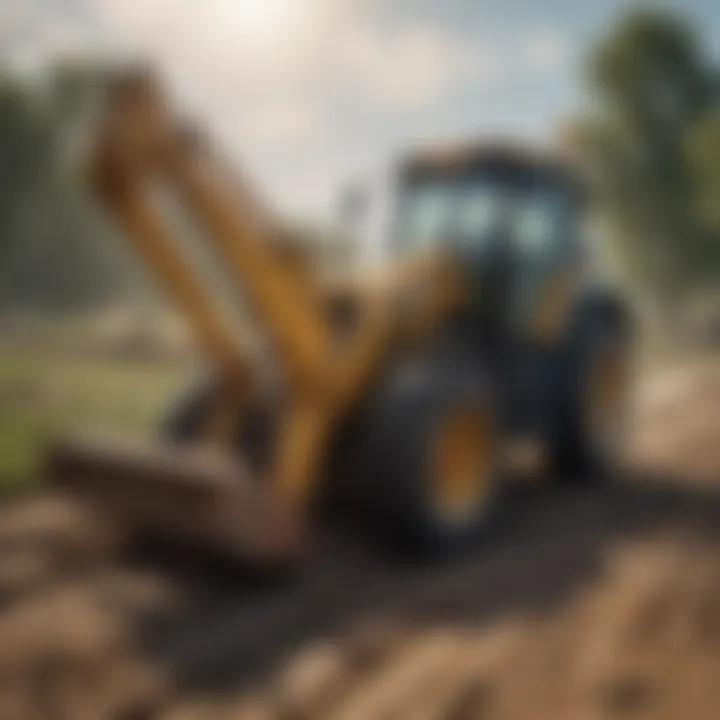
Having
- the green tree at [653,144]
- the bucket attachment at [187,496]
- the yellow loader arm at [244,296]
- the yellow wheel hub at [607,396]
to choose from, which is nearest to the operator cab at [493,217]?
the yellow loader arm at [244,296]

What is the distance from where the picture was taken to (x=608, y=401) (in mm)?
5453

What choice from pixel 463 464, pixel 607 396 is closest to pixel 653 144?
pixel 607 396

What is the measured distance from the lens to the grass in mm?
5055

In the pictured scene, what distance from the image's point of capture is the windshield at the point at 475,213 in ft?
14.6

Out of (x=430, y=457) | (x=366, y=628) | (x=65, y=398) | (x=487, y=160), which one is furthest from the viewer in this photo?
(x=65, y=398)

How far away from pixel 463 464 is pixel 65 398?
9.89ft

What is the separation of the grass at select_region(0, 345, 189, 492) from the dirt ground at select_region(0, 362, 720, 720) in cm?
91

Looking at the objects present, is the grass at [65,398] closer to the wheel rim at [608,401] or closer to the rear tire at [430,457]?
the rear tire at [430,457]

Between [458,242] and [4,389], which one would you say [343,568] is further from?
[4,389]

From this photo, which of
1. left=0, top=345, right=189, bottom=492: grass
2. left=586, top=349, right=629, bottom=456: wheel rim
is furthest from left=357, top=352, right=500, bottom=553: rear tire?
left=0, top=345, right=189, bottom=492: grass

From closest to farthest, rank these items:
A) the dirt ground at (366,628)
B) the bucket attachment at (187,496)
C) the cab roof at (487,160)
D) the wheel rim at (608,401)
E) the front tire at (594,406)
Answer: the dirt ground at (366,628) < the bucket attachment at (187,496) < the cab roof at (487,160) < the front tire at (594,406) < the wheel rim at (608,401)

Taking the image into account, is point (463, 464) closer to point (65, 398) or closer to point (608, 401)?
point (608, 401)

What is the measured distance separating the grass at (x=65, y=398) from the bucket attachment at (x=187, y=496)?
2.90 feet

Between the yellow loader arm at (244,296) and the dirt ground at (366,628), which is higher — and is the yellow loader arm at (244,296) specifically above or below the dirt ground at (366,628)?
above
